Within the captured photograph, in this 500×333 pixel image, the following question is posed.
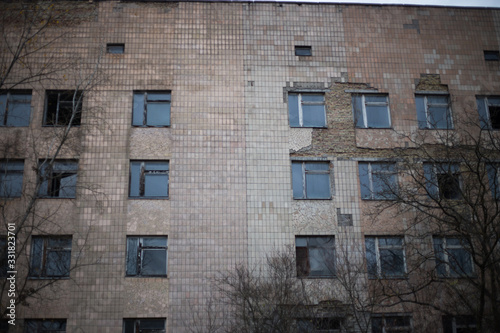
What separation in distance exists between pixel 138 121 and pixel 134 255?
4.74 meters

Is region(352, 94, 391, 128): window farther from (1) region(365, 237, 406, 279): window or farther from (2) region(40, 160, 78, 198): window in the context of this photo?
(2) region(40, 160, 78, 198): window

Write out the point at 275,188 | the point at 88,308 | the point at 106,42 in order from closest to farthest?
the point at 88,308, the point at 275,188, the point at 106,42

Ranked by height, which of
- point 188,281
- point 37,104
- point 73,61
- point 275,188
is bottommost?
point 188,281

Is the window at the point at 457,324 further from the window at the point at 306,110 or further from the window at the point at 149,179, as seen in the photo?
the window at the point at 149,179

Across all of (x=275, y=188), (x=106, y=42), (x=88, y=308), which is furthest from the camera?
(x=106, y=42)

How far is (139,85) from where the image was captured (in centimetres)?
1827

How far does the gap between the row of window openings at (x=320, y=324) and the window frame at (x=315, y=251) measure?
4.92 feet

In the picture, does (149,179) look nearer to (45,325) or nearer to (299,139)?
(299,139)

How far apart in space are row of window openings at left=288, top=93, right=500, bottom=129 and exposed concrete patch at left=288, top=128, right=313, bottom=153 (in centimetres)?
30

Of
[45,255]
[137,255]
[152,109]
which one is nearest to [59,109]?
[152,109]

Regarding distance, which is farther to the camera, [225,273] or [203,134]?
[203,134]

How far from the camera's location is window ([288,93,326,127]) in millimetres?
18422

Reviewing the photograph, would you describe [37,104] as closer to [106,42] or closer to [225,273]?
[106,42]

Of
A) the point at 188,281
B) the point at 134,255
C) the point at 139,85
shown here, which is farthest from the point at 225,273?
the point at 139,85
